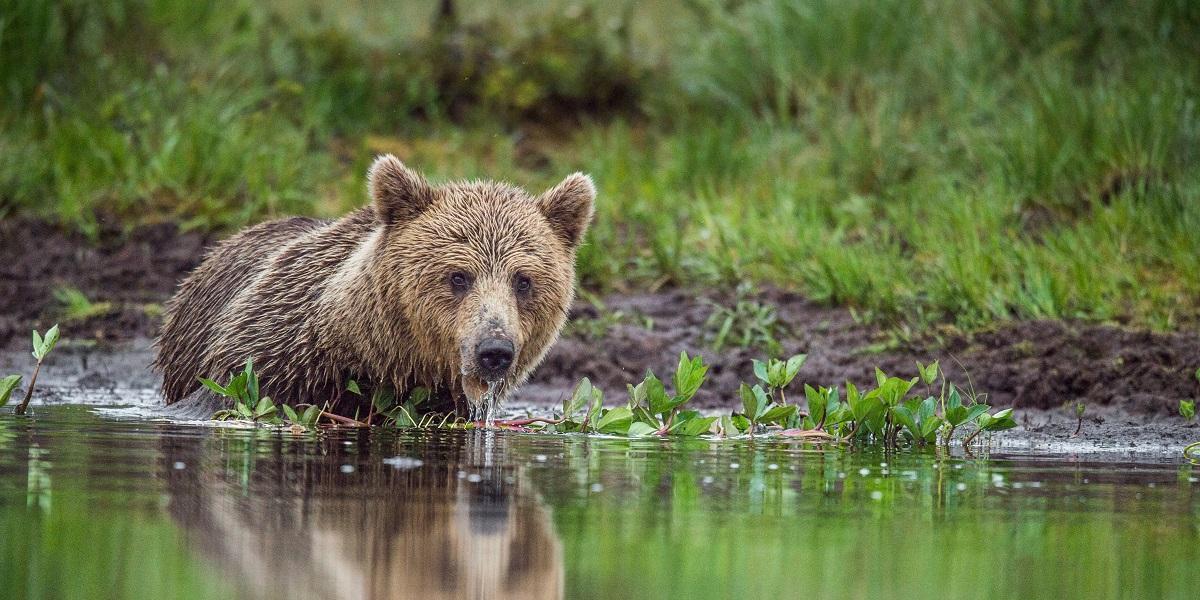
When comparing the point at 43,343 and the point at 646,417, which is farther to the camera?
the point at 646,417

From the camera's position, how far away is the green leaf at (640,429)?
23.7 feet

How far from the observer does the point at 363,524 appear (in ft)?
14.5

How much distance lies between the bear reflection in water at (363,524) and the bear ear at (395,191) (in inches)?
63.4

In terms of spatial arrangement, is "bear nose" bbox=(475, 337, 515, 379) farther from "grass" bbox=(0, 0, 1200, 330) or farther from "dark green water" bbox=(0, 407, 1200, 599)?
"grass" bbox=(0, 0, 1200, 330)

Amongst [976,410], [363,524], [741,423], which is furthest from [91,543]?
[976,410]

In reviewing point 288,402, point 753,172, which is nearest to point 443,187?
point 288,402

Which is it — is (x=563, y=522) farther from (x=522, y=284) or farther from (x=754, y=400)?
(x=522, y=284)

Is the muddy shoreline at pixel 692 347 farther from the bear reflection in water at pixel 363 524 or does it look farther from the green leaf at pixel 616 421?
the bear reflection in water at pixel 363 524

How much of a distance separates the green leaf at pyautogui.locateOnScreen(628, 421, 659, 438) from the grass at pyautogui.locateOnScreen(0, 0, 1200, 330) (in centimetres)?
299

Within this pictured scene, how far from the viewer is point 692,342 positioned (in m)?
9.93

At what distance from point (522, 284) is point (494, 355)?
696 mm

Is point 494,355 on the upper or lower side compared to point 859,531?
upper

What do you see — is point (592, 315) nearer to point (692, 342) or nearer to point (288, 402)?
point (692, 342)

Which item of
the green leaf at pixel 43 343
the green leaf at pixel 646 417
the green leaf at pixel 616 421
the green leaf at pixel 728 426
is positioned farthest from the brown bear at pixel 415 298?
the green leaf at pixel 728 426
